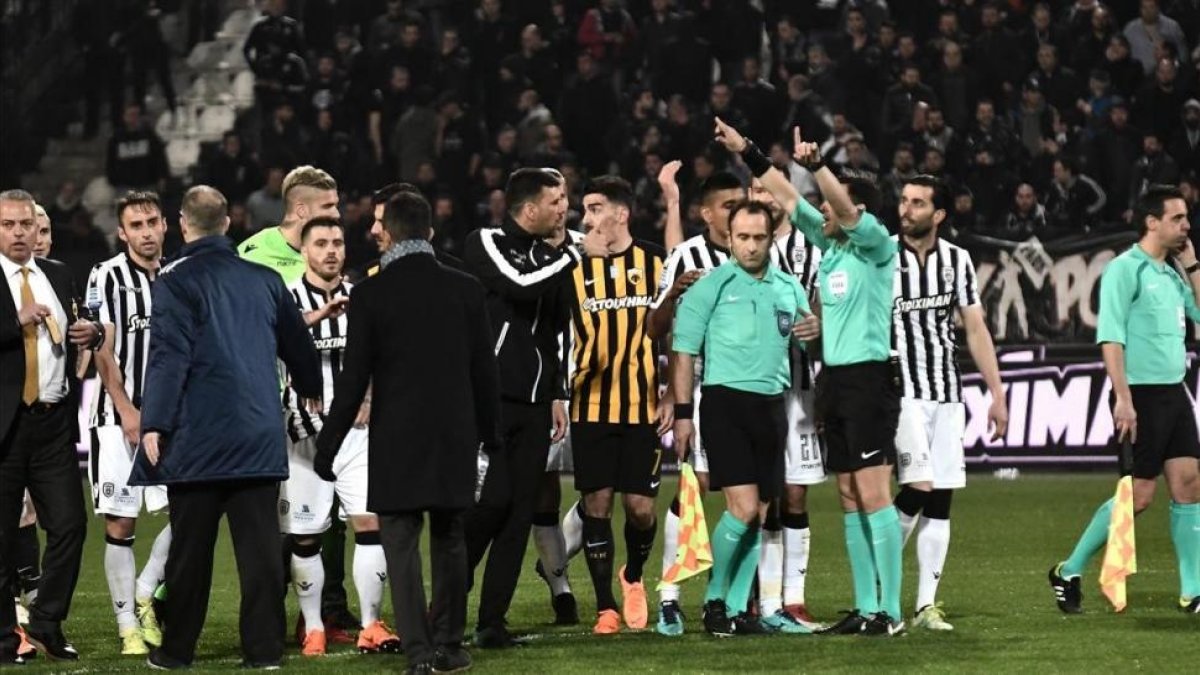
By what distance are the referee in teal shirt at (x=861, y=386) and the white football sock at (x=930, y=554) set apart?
1.52ft

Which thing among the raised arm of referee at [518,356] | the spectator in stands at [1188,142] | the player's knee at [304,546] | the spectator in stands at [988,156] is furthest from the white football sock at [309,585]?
the spectator in stands at [1188,142]

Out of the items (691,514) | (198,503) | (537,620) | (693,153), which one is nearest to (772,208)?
(691,514)

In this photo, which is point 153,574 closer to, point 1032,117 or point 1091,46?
point 1032,117

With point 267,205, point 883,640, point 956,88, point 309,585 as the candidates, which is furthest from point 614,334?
point 956,88

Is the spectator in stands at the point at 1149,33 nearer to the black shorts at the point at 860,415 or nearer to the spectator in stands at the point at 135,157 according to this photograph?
the spectator in stands at the point at 135,157

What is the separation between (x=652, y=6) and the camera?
23203mm

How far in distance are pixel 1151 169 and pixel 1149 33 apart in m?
2.22

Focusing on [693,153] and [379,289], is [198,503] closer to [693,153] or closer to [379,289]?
[379,289]

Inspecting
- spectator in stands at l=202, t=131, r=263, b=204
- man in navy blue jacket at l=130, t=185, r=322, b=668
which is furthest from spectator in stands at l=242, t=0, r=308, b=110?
man in navy blue jacket at l=130, t=185, r=322, b=668

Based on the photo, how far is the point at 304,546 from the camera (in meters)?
9.20

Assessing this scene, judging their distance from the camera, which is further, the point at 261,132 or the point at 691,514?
the point at 261,132

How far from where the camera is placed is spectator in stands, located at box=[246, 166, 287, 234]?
2134 centimetres

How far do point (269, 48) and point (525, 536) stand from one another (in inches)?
606

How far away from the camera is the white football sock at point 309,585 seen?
912cm
